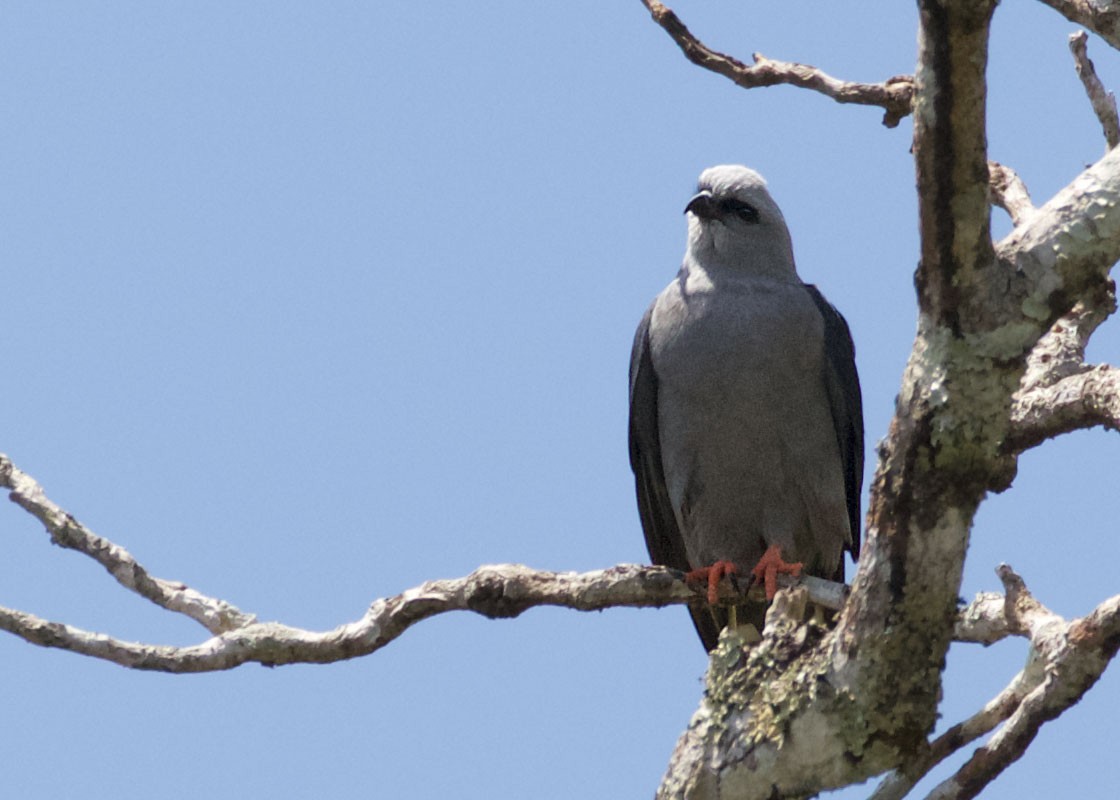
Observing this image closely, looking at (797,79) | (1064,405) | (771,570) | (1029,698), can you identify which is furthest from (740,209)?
(1029,698)

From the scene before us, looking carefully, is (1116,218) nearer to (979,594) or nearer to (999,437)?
(999,437)

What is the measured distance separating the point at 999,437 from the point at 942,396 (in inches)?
7.7

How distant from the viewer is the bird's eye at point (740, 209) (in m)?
7.12

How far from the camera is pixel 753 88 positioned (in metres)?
6.20

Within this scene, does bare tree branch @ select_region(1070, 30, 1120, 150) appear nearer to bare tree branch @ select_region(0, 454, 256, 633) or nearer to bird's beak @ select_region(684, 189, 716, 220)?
bird's beak @ select_region(684, 189, 716, 220)

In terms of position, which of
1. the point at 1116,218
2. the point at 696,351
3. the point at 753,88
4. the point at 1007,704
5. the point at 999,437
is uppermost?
the point at 753,88

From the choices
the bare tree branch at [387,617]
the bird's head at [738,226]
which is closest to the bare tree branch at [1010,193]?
the bird's head at [738,226]

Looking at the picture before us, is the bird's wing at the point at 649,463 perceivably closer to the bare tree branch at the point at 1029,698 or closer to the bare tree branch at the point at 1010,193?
the bare tree branch at the point at 1010,193

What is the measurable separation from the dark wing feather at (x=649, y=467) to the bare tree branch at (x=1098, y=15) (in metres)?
2.48

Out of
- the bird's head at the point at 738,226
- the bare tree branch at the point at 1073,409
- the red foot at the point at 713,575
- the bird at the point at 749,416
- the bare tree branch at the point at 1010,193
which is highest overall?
the bird's head at the point at 738,226

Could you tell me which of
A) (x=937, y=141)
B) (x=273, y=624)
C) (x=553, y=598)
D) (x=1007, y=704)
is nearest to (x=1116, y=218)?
(x=937, y=141)

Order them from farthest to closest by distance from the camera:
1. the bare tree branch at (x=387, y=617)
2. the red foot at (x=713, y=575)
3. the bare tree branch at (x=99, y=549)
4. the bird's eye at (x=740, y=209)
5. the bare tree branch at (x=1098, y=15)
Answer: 1. the bird's eye at (x=740, y=209)
2. the red foot at (x=713, y=575)
3. the bare tree branch at (x=1098, y=15)
4. the bare tree branch at (x=99, y=549)
5. the bare tree branch at (x=387, y=617)

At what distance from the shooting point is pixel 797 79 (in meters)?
6.23

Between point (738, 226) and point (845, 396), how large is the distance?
106 cm
